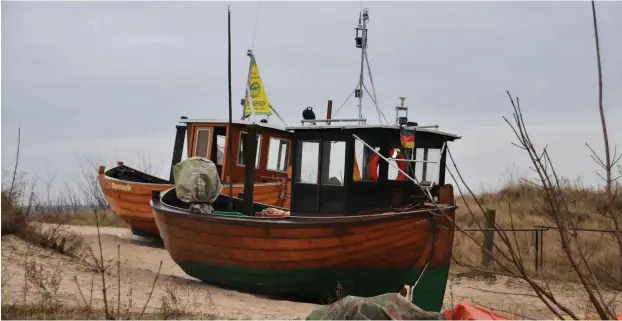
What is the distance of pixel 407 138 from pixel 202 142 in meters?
7.21

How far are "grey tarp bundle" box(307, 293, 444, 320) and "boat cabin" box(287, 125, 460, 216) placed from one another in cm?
434

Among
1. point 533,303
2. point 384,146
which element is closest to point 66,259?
point 384,146

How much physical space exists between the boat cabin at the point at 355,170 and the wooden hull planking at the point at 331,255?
59 centimetres

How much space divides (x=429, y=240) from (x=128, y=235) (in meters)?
11.5

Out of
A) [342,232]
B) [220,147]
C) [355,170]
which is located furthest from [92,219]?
[342,232]

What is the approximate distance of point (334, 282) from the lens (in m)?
10.0

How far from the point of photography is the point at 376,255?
980 cm

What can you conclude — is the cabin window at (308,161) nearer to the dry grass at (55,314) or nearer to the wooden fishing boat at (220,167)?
the dry grass at (55,314)

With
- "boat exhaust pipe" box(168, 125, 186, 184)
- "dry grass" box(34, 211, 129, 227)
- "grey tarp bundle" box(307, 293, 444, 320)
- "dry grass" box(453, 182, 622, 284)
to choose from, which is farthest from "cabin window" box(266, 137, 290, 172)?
"grey tarp bundle" box(307, 293, 444, 320)

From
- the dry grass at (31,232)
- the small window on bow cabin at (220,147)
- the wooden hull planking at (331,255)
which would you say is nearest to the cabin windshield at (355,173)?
the wooden hull planking at (331,255)

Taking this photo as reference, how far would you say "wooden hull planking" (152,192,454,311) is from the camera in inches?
381

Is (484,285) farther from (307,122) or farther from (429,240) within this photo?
(307,122)

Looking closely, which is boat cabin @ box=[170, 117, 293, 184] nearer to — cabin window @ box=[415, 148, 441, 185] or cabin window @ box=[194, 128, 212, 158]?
cabin window @ box=[194, 128, 212, 158]

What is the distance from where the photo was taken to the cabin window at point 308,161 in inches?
422
